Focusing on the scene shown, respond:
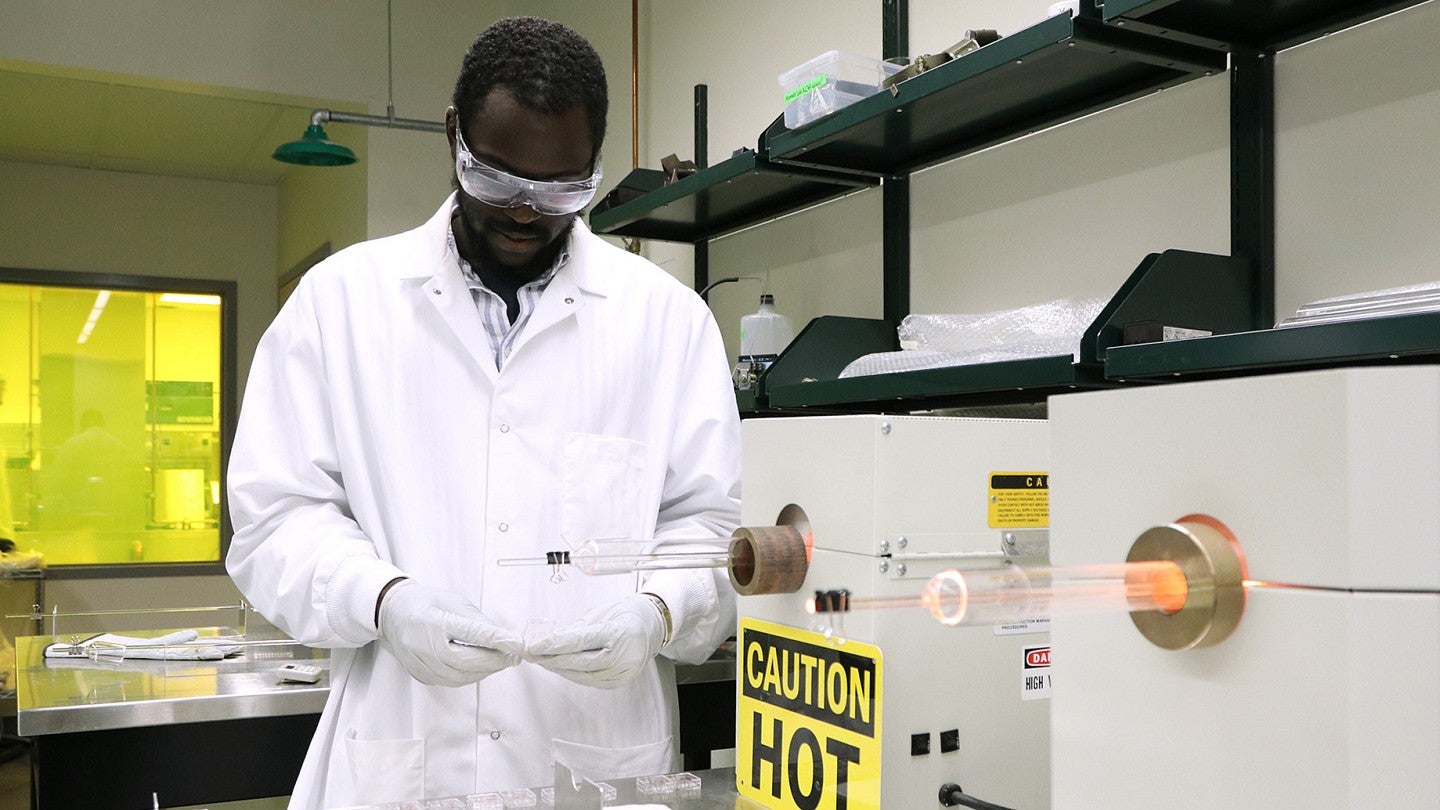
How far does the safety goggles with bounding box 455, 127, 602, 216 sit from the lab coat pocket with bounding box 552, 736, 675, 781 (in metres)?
0.62

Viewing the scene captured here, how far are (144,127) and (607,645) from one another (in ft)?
16.4

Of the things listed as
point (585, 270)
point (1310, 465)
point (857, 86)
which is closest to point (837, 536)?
point (1310, 465)

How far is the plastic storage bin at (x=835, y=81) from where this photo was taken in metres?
1.80

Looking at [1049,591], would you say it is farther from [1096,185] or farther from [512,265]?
[1096,185]

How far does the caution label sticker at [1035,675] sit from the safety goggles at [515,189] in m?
0.69

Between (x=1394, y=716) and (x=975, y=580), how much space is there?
0.21m

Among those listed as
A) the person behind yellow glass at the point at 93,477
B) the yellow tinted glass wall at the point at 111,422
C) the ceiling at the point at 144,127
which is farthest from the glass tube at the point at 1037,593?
the person behind yellow glass at the point at 93,477

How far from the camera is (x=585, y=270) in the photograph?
1.46 meters

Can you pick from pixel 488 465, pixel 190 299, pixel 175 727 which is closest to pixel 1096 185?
pixel 488 465

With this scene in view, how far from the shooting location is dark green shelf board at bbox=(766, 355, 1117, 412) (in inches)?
51.9

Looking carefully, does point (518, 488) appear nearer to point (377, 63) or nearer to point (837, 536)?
point (837, 536)

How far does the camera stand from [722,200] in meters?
2.46

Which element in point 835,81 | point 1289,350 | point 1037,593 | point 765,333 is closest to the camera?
point 1037,593

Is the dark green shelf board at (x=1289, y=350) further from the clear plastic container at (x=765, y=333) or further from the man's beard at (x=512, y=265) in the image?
the clear plastic container at (x=765, y=333)
